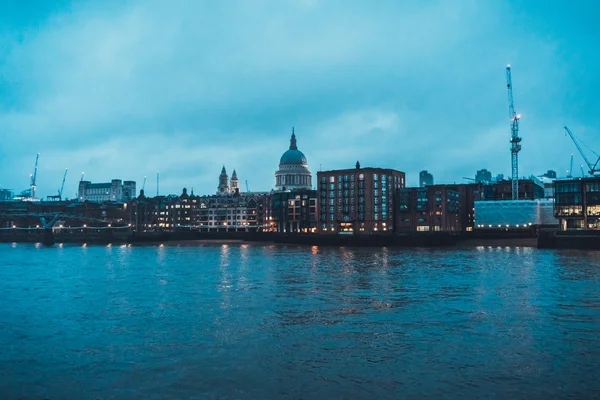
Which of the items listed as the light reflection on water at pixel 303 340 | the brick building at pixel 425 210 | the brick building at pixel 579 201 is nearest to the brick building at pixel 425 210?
the brick building at pixel 425 210

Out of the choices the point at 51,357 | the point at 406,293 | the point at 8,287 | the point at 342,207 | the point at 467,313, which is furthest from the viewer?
the point at 342,207

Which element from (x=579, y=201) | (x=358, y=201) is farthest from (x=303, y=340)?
(x=358, y=201)

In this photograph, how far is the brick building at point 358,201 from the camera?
589ft

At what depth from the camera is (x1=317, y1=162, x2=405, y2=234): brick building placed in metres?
179

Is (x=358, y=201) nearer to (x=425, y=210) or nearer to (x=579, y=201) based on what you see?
(x=425, y=210)

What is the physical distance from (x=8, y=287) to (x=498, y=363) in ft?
163

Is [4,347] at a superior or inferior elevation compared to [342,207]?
inferior

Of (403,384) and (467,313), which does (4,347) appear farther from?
(467,313)

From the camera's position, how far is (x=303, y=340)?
27953mm

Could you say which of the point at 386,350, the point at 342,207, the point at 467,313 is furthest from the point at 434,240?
the point at 386,350

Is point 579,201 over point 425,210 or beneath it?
over

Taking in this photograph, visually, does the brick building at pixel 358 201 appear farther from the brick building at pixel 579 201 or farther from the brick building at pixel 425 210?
the brick building at pixel 579 201

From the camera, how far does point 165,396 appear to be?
19.5m

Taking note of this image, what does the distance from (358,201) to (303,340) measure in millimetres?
154215
